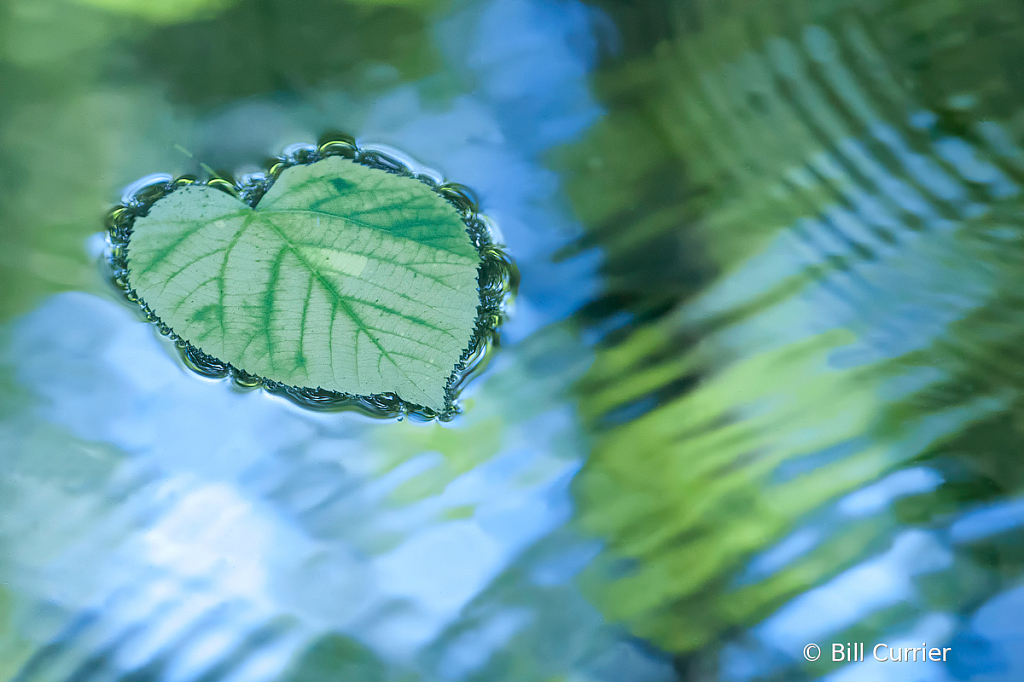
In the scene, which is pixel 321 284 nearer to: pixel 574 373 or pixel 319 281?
pixel 319 281

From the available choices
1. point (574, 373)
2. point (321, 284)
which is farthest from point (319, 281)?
point (574, 373)

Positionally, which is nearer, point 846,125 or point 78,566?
point 78,566

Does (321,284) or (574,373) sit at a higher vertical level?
(321,284)

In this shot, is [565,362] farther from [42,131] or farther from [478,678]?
[42,131]

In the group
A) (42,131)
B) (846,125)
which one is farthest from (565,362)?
(42,131)
